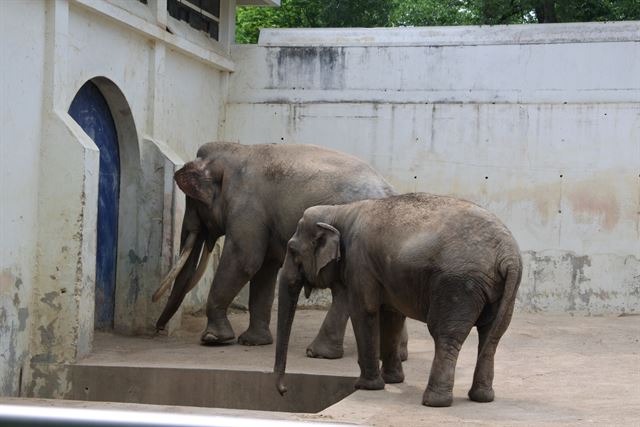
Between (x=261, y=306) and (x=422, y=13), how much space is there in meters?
12.9

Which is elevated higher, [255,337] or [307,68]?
[307,68]

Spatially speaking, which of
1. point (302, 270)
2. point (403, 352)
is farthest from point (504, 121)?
point (302, 270)

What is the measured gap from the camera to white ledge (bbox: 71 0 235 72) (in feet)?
31.1

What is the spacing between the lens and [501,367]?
870 centimetres

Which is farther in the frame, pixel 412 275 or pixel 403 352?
pixel 403 352

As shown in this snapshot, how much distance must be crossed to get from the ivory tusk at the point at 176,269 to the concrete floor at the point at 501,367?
0.51m

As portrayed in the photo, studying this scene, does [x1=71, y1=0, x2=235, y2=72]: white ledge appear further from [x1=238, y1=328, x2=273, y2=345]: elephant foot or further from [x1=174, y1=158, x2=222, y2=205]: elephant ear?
[x1=238, y1=328, x2=273, y2=345]: elephant foot

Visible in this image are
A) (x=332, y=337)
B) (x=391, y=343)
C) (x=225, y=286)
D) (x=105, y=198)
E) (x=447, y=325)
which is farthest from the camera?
(x=105, y=198)

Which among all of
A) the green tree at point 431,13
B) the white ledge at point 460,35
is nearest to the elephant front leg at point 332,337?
the white ledge at point 460,35

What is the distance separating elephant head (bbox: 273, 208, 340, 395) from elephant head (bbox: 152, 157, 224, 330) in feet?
8.33

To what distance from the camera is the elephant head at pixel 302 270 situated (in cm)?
749

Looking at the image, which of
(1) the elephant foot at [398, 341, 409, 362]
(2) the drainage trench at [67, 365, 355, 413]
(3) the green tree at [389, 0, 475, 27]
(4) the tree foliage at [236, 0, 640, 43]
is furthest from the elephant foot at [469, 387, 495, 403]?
(3) the green tree at [389, 0, 475, 27]

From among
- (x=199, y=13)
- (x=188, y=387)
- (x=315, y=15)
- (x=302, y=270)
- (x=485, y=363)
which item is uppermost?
(x=315, y=15)

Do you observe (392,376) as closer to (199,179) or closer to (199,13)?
(199,179)
